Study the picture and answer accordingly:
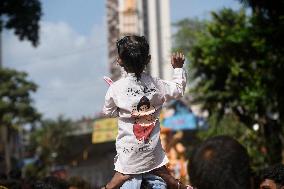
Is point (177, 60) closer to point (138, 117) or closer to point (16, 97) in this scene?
point (138, 117)

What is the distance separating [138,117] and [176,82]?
1.05ft

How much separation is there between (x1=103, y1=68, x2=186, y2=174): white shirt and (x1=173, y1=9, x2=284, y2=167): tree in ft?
31.5

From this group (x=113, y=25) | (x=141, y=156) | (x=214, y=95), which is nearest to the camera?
(x=141, y=156)

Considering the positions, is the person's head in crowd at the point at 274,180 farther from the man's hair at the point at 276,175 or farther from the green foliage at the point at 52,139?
the green foliage at the point at 52,139

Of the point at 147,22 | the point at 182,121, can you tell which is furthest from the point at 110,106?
the point at 147,22

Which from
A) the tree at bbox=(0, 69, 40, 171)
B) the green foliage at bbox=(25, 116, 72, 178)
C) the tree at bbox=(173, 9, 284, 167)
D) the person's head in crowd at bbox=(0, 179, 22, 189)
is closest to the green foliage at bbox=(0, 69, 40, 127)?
the tree at bbox=(0, 69, 40, 171)

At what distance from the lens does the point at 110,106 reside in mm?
3822

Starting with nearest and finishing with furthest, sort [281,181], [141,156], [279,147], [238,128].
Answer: [141,156], [281,181], [279,147], [238,128]

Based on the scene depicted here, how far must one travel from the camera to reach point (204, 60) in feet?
61.4

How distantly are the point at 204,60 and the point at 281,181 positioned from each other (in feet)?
46.2

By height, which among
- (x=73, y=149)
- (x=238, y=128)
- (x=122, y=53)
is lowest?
(x=73, y=149)

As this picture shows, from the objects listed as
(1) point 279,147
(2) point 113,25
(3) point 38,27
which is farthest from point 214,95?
(2) point 113,25

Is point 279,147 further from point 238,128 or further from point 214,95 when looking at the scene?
point 238,128

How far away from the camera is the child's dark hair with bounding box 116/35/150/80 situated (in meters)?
3.78
